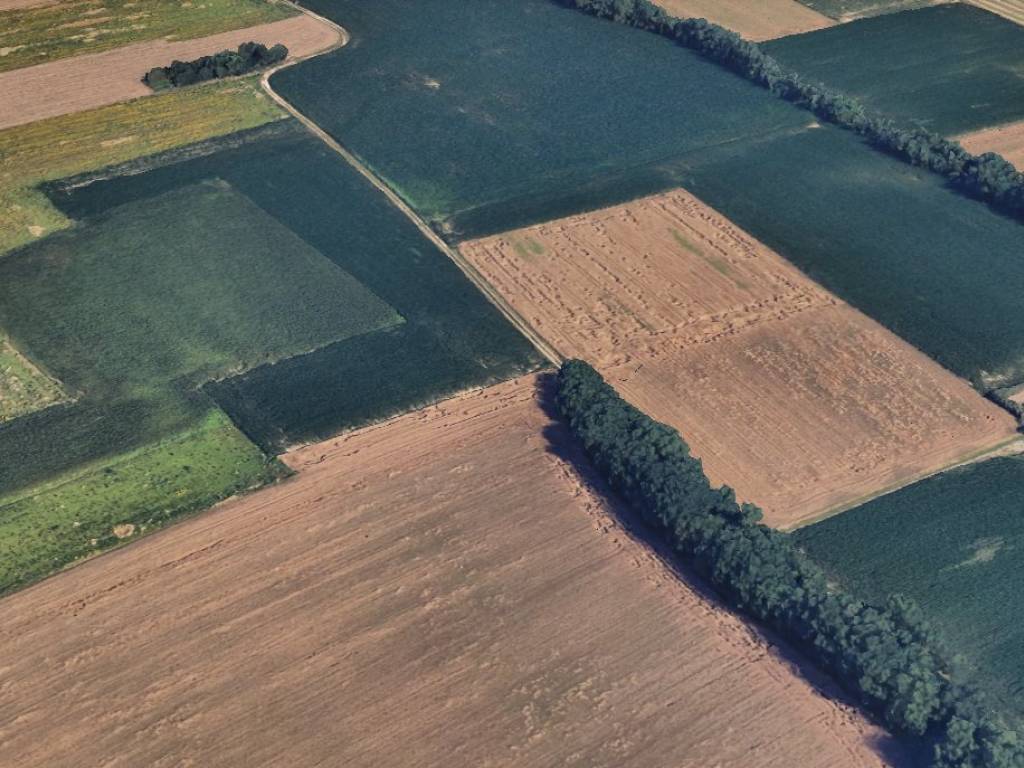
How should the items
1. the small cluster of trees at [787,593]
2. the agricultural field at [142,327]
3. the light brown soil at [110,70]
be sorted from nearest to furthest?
the small cluster of trees at [787,593]
the agricultural field at [142,327]
the light brown soil at [110,70]

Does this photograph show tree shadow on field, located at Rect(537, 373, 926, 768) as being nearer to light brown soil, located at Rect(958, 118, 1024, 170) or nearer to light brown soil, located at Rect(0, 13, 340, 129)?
light brown soil, located at Rect(958, 118, 1024, 170)

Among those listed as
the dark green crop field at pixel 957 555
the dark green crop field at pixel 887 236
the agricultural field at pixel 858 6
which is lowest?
the dark green crop field at pixel 957 555

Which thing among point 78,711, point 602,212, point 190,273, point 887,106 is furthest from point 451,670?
point 887,106

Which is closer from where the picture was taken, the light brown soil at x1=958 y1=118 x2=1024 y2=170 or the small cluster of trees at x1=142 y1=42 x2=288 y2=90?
the light brown soil at x1=958 y1=118 x2=1024 y2=170

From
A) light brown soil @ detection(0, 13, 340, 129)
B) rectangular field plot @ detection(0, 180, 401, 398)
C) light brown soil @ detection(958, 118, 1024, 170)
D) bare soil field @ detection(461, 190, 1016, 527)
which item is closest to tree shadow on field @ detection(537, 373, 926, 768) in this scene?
bare soil field @ detection(461, 190, 1016, 527)

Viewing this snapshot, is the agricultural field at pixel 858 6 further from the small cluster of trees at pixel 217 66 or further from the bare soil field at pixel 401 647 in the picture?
the bare soil field at pixel 401 647

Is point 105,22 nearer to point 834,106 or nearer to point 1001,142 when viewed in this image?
point 834,106

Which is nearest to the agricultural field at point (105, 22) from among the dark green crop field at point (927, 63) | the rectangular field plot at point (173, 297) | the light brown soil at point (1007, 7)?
the rectangular field plot at point (173, 297)
